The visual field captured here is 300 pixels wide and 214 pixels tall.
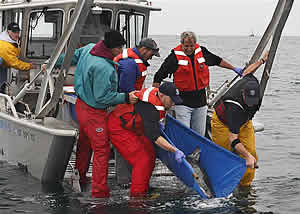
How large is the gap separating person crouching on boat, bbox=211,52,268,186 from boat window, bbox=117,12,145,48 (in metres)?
3.03

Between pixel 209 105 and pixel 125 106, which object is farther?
pixel 209 105

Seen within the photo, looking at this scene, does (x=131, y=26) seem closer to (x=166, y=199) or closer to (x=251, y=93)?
(x=166, y=199)

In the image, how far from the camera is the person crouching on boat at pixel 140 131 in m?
7.12

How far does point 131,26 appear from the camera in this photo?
33.5 ft

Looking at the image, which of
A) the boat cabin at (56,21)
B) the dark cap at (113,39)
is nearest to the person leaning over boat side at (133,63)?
the dark cap at (113,39)

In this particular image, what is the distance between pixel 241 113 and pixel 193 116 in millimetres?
1506

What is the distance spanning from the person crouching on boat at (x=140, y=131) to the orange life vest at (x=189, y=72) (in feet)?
3.45

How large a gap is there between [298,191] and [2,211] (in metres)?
4.24

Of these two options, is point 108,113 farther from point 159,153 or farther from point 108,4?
point 108,4

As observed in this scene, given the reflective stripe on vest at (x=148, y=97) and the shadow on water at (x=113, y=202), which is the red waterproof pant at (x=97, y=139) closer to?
the shadow on water at (x=113, y=202)

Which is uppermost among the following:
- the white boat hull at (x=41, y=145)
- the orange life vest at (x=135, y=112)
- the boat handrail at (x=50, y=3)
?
the boat handrail at (x=50, y=3)

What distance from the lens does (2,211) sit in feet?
25.1

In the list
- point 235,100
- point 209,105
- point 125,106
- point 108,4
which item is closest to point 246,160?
point 235,100

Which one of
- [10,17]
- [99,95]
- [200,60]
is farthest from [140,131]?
[10,17]
